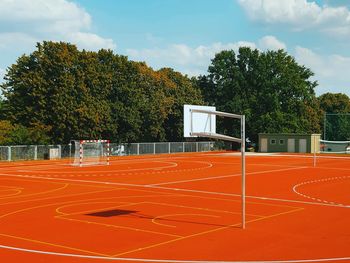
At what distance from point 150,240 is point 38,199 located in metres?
11.2

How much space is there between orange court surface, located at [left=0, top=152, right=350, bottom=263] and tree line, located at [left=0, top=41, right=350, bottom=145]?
27.2m

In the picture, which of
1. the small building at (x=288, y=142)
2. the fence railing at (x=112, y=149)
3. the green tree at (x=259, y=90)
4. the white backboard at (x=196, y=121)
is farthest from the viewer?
the green tree at (x=259, y=90)

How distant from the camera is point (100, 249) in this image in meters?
14.6

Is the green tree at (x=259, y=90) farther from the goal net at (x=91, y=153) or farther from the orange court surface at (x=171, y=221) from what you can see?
the orange court surface at (x=171, y=221)

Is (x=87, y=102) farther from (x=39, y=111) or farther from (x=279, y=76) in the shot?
(x=279, y=76)

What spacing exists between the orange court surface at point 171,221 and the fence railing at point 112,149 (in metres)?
23.2

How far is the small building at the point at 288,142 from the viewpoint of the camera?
8169cm

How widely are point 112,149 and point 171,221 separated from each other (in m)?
49.4

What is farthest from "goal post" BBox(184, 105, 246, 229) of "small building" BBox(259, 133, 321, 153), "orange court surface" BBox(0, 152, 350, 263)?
"small building" BBox(259, 133, 321, 153)

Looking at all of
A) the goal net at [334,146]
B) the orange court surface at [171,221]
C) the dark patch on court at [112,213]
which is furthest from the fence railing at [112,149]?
the dark patch on court at [112,213]

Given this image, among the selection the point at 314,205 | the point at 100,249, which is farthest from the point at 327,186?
the point at 100,249

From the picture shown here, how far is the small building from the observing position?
81688mm

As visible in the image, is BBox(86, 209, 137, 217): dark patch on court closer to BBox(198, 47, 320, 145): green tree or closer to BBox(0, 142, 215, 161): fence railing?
BBox(0, 142, 215, 161): fence railing

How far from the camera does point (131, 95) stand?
7075cm
